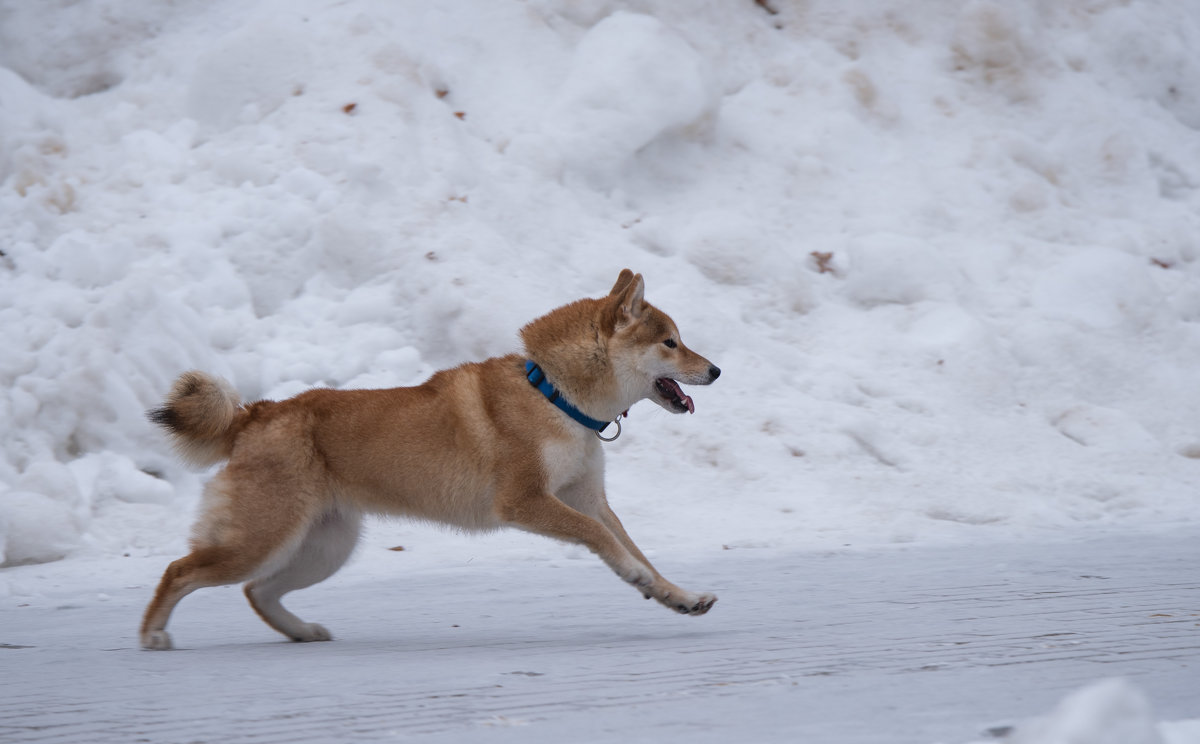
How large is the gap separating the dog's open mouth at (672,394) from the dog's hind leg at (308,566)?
147cm

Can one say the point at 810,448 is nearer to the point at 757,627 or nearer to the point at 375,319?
the point at 375,319

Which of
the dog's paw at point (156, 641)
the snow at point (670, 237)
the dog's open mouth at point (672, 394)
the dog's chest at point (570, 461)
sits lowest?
the snow at point (670, 237)

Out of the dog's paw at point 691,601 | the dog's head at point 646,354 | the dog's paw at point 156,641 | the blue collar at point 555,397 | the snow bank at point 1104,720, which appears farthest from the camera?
the dog's head at point 646,354

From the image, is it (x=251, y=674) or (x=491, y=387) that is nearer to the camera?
(x=251, y=674)

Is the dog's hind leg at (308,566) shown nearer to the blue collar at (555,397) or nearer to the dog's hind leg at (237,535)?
the dog's hind leg at (237,535)

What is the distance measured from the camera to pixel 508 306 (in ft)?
30.8

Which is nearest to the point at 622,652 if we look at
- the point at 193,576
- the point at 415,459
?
the point at 415,459

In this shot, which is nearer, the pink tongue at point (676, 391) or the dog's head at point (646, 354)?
the dog's head at point (646, 354)

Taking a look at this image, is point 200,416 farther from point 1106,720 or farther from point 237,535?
point 1106,720

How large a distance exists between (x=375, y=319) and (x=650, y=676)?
6239 millimetres

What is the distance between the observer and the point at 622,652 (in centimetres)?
409

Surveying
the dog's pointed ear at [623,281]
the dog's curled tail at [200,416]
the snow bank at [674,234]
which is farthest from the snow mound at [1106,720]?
the snow bank at [674,234]

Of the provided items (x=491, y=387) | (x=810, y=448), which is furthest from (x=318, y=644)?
(x=810, y=448)

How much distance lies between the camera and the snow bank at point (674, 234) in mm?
7996
